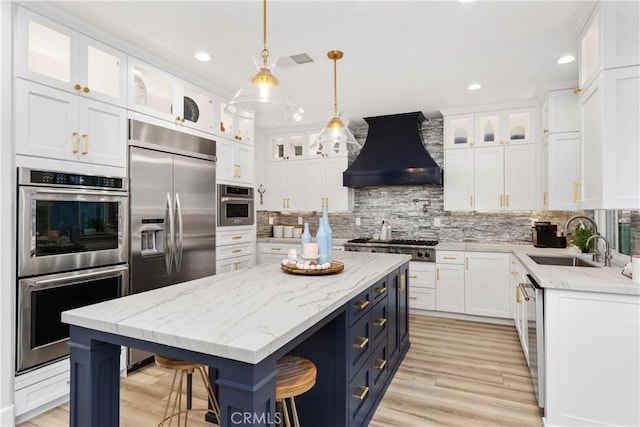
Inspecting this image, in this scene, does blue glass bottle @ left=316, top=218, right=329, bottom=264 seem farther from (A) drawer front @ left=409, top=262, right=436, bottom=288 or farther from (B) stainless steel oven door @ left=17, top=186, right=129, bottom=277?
(A) drawer front @ left=409, top=262, right=436, bottom=288

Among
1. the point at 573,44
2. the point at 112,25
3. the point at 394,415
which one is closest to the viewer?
the point at 394,415

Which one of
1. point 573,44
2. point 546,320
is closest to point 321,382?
point 546,320

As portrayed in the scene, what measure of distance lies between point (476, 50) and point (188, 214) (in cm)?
298

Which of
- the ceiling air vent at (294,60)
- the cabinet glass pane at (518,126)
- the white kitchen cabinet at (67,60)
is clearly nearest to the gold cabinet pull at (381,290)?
the ceiling air vent at (294,60)

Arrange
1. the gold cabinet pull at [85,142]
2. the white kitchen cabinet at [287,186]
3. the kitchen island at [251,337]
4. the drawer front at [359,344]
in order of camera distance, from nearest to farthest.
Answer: the kitchen island at [251,337]
the drawer front at [359,344]
the gold cabinet pull at [85,142]
the white kitchen cabinet at [287,186]

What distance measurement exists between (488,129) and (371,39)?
2.52 metres

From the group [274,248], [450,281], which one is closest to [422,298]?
[450,281]

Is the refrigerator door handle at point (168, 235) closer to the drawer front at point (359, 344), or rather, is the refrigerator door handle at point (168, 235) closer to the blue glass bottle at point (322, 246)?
the blue glass bottle at point (322, 246)

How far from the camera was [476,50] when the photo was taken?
300cm

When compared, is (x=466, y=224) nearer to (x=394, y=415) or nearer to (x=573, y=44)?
(x=573, y=44)

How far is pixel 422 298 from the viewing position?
4.57 metres

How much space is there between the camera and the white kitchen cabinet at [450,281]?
4.38m

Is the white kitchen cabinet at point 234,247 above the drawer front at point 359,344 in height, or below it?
above

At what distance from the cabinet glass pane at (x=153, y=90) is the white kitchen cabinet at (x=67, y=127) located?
1.02ft
